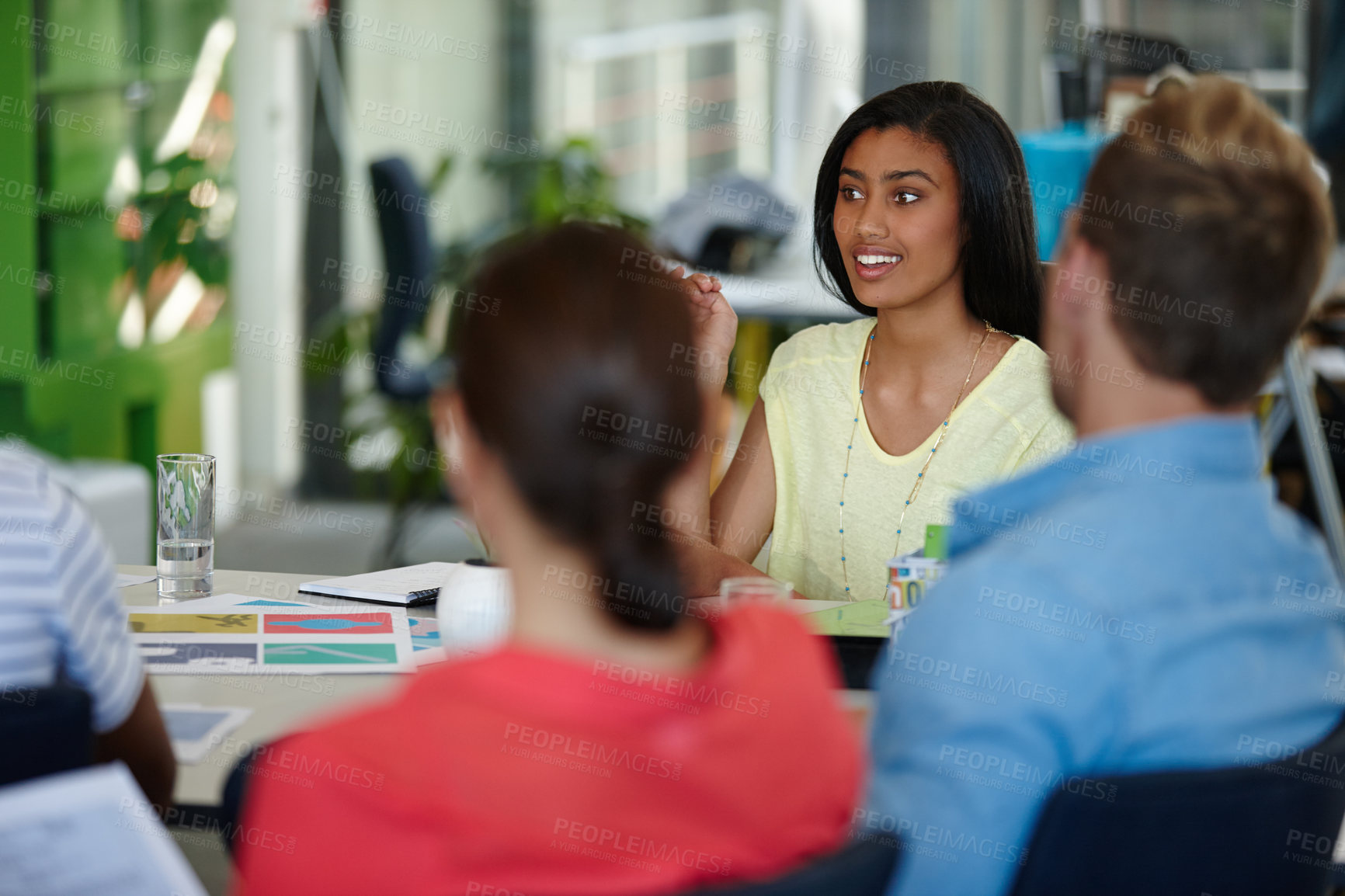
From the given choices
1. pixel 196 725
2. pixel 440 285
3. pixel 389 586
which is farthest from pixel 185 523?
pixel 440 285

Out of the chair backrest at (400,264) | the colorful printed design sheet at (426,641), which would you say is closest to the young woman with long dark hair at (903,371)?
the colorful printed design sheet at (426,641)

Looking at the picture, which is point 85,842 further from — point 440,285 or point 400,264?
point 440,285

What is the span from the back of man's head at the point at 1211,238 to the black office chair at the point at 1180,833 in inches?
10.9

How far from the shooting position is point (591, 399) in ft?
2.58

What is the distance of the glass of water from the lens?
1635mm

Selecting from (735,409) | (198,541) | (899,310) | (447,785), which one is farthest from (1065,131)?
(447,785)

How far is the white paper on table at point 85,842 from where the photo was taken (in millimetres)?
817

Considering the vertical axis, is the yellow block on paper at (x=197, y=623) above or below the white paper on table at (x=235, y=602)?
above

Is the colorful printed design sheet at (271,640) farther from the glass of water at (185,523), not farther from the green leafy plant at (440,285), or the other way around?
the green leafy plant at (440,285)

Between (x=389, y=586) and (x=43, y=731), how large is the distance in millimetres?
825

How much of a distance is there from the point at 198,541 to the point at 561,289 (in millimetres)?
1018

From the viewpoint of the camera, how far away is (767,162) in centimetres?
509

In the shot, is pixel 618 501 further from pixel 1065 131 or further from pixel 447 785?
pixel 1065 131

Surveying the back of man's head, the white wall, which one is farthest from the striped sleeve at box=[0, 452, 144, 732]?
the white wall
